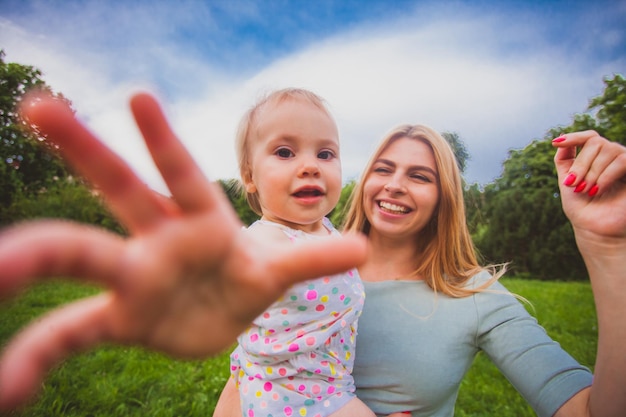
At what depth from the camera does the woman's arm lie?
4.13ft

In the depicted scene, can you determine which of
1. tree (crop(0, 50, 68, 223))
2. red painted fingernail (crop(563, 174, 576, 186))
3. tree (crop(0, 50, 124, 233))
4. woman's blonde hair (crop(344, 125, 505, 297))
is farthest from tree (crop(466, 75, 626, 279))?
tree (crop(0, 50, 68, 223))

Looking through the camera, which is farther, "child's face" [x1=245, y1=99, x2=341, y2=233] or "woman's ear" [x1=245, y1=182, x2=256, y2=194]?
"woman's ear" [x1=245, y1=182, x2=256, y2=194]

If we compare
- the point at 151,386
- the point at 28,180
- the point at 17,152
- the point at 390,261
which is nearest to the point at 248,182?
the point at 390,261

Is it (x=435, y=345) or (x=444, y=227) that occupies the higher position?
(x=444, y=227)

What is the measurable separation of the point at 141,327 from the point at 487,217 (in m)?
18.3

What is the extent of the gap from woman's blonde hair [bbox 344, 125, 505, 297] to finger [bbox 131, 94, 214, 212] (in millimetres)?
1761

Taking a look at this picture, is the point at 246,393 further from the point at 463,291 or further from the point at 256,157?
the point at 463,291

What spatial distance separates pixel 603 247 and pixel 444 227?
97 centimetres

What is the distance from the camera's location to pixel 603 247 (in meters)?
1.33

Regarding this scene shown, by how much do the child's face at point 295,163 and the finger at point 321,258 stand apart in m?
0.93

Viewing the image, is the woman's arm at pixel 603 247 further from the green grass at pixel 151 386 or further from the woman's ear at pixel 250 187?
the green grass at pixel 151 386

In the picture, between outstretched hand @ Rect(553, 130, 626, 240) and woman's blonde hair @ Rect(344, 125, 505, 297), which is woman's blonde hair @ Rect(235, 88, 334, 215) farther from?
outstretched hand @ Rect(553, 130, 626, 240)

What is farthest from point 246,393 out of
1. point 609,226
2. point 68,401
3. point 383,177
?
point 68,401

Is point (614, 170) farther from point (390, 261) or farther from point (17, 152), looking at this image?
point (17, 152)
